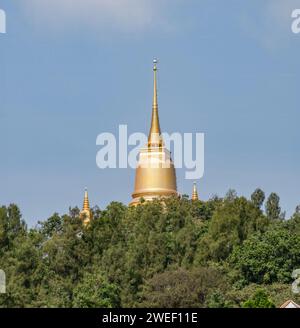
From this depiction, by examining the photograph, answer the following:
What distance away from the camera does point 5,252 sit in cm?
3509

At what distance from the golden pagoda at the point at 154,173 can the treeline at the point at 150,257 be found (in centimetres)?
908

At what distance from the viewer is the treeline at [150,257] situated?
31.3 metres

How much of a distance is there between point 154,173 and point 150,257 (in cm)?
1365

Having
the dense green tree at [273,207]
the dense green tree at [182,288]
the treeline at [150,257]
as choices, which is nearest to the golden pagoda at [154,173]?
the dense green tree at [273,207]

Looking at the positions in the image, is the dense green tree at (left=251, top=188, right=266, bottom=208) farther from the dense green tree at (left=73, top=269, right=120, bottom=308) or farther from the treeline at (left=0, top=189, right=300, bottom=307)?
the dense green tree at (left=73, top=269, right=120, bottom=308)

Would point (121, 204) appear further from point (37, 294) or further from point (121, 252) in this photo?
point (37, 294)

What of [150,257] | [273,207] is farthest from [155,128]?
[150,257]

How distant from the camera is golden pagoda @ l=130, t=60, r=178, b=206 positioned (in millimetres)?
47938

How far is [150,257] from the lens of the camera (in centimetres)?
3466

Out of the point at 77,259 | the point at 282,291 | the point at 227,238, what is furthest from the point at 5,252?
the point at 282,291

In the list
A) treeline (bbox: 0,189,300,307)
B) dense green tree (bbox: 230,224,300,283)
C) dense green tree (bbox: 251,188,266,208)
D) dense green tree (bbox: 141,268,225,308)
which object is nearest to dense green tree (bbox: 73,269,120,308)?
treeline (bbox: 0,189,300,307)

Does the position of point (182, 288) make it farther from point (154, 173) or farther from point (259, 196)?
point (154, 173)

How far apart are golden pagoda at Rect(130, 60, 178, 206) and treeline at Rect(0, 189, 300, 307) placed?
908cm
